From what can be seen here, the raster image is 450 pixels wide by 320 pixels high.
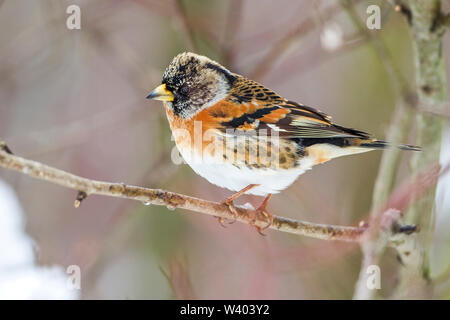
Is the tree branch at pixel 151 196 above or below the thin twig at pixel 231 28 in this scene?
below

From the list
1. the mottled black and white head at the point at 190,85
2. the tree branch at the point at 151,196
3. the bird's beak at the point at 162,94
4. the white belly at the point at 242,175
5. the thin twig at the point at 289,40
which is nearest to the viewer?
the tree branch at the point at 151,196

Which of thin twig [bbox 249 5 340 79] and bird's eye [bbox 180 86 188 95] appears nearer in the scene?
bird's eye [bbox 180 86 188 95]

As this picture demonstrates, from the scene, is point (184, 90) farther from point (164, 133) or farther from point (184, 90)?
point (164, 133)

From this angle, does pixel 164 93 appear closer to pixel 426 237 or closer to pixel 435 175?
pixel 435 175

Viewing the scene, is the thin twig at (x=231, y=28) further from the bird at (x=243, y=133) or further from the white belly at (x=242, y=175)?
the white belly at (x=242, y=175)

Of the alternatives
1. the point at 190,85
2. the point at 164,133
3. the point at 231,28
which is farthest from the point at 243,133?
the point at 164,133

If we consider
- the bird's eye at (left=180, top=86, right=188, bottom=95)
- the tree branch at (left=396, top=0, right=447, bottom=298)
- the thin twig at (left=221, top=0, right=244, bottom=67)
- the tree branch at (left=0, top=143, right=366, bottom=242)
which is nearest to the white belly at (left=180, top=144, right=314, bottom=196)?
the tree branch at (left=0, top=143, right=366, bottom=242)

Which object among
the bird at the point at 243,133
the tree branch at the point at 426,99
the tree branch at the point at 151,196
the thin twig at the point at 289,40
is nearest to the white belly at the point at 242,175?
the bird at the point at 243,133

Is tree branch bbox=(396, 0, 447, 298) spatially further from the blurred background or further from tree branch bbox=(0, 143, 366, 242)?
tree branch bbox=(0, 143, 366, 242)
